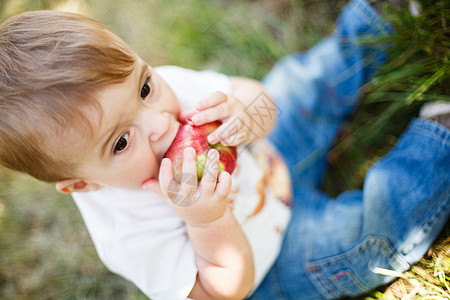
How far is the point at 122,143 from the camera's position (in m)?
1.11

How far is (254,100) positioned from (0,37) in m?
0.93

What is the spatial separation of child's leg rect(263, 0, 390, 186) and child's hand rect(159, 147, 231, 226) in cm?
76

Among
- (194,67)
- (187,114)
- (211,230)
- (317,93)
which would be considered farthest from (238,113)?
(194,67)

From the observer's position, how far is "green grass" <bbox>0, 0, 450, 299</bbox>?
164 cm

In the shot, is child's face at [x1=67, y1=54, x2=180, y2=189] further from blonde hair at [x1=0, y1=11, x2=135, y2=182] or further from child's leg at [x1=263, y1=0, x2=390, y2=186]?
child's leg at [x1=263, y1=0, x2=390, y2=186]

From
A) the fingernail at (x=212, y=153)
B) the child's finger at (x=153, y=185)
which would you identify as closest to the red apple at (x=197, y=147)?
the fingernail at (x=212, y=153)

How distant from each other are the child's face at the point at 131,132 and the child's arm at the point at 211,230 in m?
0.09

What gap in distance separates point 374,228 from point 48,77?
1192 millimetres

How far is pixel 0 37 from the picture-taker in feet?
3.52

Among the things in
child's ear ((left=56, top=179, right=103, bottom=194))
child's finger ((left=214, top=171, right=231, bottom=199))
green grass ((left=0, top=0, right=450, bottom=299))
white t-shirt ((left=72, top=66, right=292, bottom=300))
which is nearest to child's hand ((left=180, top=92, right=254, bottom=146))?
child's finger ((left=214, top=171, right=231, bottom=199))

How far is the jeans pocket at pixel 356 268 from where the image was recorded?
1.33 meters

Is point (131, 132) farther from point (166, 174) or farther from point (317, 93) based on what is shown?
point (317, 93)

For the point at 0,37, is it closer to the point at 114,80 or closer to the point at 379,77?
the point at 114,80

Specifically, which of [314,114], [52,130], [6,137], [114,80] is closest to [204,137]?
[114,80]
